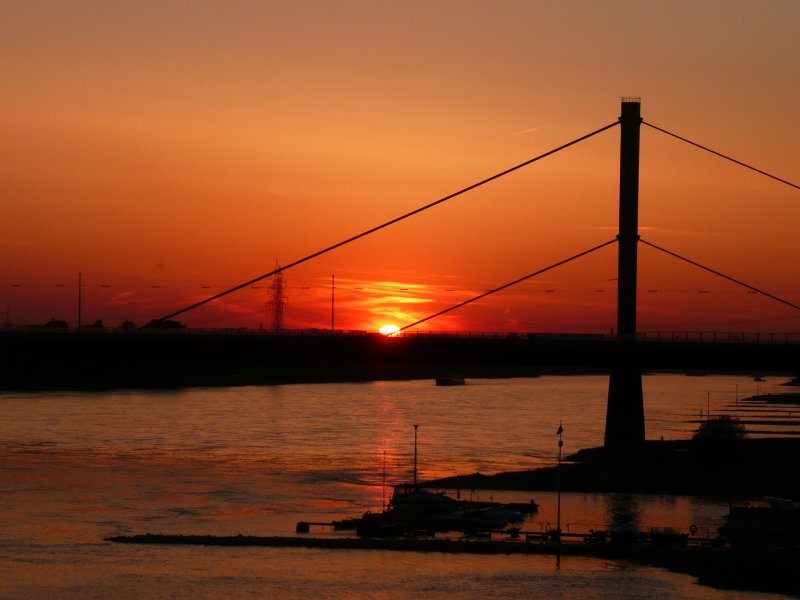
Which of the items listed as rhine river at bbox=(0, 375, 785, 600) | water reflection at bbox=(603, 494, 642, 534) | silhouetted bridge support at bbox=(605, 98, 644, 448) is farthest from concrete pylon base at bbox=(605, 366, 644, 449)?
water reflection at bbox=(603, 494, 642, 534)

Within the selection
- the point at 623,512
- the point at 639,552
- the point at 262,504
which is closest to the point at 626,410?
the point at 623,512

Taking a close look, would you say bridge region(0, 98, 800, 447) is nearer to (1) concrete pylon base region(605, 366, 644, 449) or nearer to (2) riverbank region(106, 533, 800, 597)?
(1) concrete pylon base region(605, 366, 644, 449)

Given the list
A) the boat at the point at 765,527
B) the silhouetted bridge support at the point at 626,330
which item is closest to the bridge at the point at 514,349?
the silhouetted bridge support at the point at 626,330

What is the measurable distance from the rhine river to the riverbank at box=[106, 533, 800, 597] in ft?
2.52

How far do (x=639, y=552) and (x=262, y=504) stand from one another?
18870mm

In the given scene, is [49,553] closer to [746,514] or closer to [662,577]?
[662,577]

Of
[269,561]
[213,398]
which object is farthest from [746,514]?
[213,398]

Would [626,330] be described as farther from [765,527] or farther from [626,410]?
[765,527]

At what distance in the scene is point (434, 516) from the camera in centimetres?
5381

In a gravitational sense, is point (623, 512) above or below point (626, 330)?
below

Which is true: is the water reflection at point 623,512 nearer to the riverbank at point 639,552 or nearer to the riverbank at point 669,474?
the riverbank at point 669,474

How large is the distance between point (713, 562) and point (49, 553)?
23.9 meters

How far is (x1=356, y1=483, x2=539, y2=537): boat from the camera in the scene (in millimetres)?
51606

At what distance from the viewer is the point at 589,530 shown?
51219 mm
